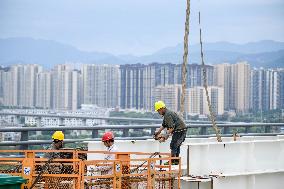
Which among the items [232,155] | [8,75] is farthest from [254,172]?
[8,75]

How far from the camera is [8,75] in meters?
110

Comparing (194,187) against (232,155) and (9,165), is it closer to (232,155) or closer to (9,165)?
(232,155)

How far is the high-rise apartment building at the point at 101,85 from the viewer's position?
122 m

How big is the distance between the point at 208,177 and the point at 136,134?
1253 cm

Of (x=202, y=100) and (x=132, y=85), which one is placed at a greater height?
(x=132, y=85)

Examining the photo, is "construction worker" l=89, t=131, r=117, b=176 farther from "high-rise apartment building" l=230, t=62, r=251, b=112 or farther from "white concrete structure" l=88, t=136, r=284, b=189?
"high-rise apartment building" l=230, t=62, r=251, b=112

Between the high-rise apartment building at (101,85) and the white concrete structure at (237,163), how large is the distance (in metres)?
101

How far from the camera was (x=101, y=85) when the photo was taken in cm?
12950

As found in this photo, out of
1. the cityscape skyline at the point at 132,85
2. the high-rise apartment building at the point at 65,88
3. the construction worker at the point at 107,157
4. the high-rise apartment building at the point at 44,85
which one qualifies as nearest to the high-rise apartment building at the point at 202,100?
the cityscape skyline at the point at 132,85

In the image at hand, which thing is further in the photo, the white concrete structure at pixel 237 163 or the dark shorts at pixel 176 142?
the dark shorts at pixel 176 142

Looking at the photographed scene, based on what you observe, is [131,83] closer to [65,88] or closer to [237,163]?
[65,88]

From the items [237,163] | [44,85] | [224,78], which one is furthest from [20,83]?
[237,163]

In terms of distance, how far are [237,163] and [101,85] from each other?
4490 inches

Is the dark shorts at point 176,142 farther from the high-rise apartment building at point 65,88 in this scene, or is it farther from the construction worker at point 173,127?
the high-rise apartment building at point 65,88
